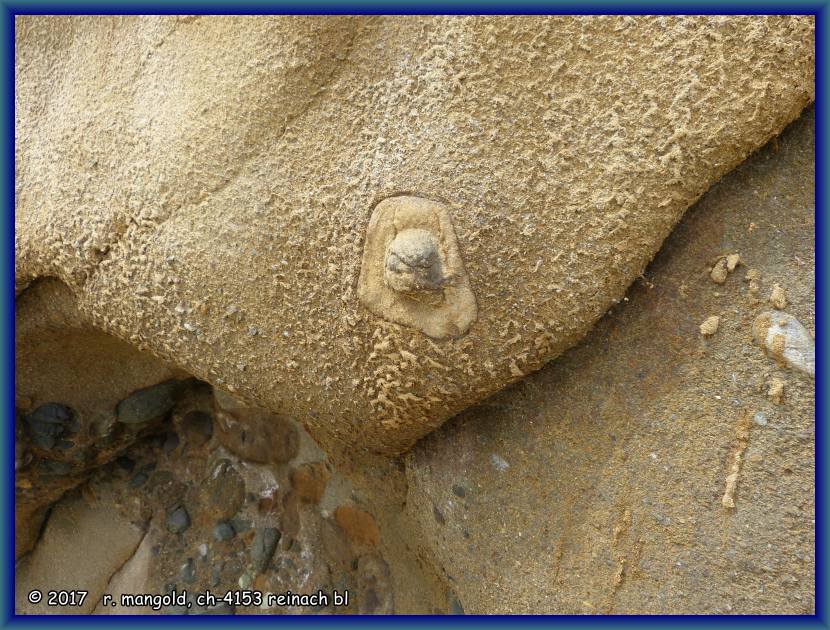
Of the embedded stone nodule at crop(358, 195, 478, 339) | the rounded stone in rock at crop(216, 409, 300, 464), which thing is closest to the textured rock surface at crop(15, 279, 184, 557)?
the rounded stone in rock at crop(216, 409, 300, 464)

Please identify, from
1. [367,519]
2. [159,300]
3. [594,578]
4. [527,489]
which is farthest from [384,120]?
[367,519]

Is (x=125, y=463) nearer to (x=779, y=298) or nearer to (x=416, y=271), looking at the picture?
(x=416, y=271)

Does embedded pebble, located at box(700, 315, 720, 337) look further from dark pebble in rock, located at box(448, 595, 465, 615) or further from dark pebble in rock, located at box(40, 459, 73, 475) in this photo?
dark pebble in rock, located at box(40, 459, 73, 475)

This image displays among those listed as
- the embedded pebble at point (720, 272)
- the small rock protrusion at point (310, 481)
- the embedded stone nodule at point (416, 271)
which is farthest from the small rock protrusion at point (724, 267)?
the small rock protrusion at point (310, 481)

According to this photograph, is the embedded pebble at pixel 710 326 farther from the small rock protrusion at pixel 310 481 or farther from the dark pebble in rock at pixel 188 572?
the dark pebble in rock at pixel 188 572

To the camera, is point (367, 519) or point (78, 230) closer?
point (78, 230)

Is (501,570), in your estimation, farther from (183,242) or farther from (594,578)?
(183,242)
